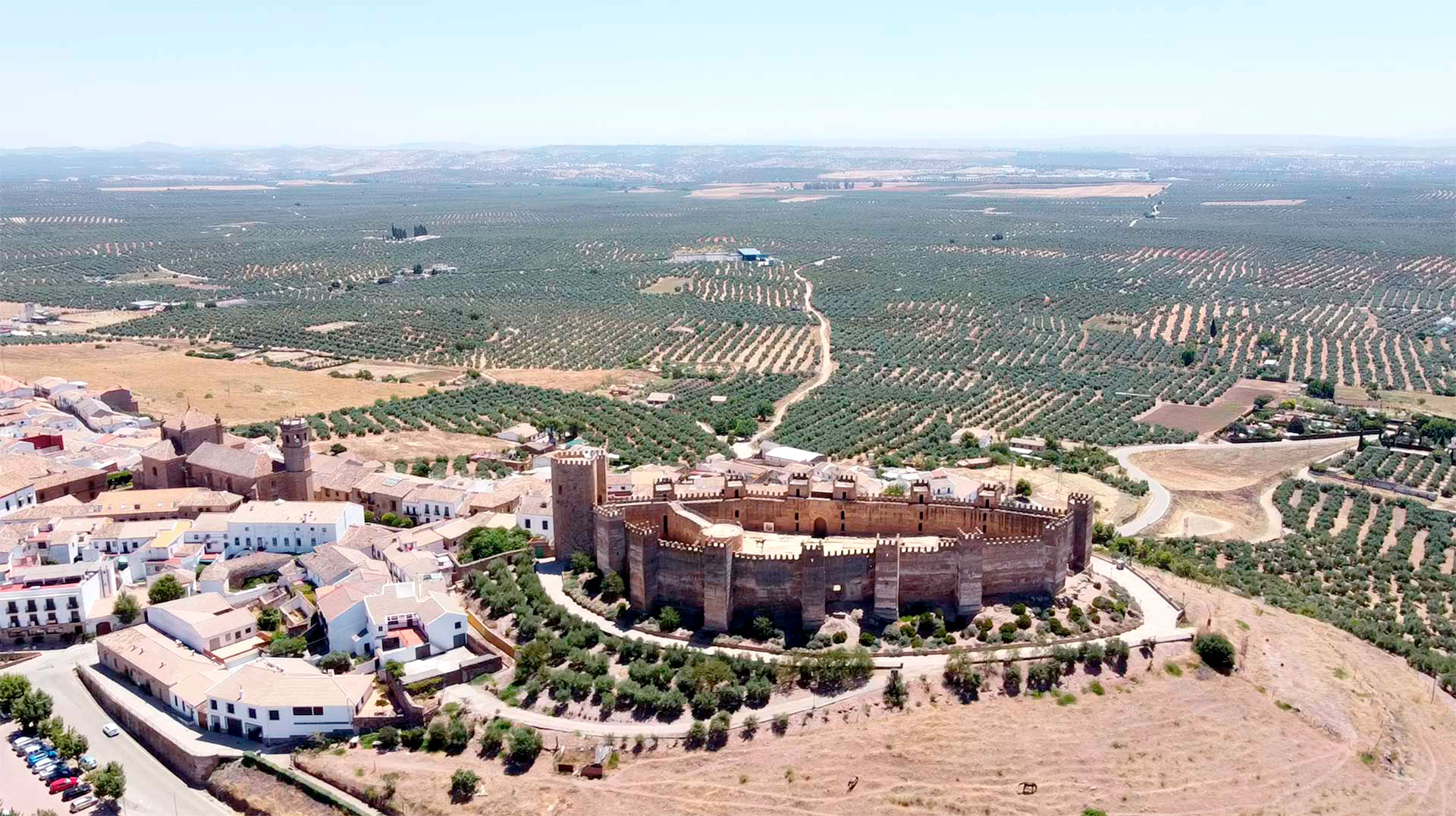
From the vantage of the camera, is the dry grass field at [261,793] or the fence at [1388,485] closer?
the dry grass field at [261,793]

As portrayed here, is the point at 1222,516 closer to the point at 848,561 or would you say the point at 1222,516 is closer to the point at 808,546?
the point at 848,561

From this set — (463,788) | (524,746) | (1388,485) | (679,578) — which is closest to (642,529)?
(679,578)

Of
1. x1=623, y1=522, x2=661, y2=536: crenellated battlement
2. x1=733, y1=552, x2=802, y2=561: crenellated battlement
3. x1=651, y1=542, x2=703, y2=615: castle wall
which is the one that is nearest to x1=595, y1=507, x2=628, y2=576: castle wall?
x1=623, y1=522, x2=661, y2=536: crenellated battlement

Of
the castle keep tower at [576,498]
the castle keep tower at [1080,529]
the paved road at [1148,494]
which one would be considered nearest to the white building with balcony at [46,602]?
the castle keep tower at [576,498]

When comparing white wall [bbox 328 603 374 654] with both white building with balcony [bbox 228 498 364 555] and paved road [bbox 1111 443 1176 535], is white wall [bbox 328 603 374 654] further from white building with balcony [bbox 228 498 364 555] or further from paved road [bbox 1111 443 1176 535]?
paved road [bbox 1111 443 1176 535]

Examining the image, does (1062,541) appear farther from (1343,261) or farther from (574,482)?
(1343,261)

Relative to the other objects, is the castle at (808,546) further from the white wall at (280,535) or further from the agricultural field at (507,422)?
the agricultural field at (507,422)

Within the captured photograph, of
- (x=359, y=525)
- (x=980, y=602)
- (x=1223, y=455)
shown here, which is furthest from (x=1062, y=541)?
(x=1223, y=455)
